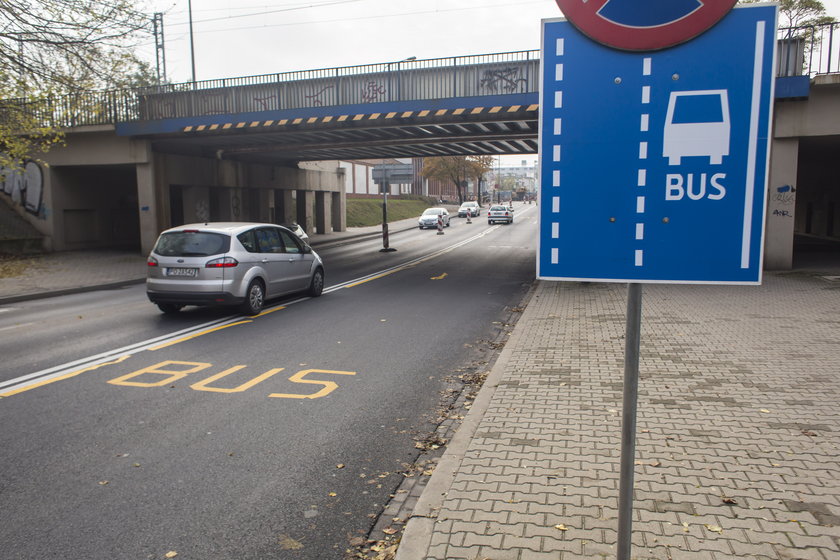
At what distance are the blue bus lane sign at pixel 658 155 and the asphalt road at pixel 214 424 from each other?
2.42 meters

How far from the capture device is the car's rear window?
10945 millimetres

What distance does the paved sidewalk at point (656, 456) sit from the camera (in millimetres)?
3412

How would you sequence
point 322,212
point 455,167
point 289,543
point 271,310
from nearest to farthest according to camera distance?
point 289,543 → point 271,310 → point 322,212 → point 455,167

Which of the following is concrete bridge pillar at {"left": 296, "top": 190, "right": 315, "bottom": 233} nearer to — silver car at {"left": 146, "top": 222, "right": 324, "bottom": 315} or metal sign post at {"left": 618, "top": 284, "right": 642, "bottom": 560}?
silver car at {"left": 146, "top": 222, "right": 324, "bottom": 315}

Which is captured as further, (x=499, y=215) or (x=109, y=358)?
(x=499, y=215)

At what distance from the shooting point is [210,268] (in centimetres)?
1079

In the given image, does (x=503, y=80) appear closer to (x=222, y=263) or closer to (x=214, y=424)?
(x=222, y=263)

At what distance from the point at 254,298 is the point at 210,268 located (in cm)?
104

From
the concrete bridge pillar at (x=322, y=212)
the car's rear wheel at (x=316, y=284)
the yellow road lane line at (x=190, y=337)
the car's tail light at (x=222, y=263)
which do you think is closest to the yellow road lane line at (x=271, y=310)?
the yellow road lane line at (x=190, y=337)

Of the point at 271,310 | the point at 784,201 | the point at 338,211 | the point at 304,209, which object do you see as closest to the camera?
the point at 271,310

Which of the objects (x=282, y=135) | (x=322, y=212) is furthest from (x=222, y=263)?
(x=322, y=212)

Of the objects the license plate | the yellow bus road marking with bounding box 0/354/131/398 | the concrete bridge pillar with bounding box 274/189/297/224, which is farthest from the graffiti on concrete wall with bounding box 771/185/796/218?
the concrete bridge pillar with bounding box 274/189/297/224

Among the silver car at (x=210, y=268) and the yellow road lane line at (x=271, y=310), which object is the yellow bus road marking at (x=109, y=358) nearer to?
the yellow road lane line at (x=271, y=310)

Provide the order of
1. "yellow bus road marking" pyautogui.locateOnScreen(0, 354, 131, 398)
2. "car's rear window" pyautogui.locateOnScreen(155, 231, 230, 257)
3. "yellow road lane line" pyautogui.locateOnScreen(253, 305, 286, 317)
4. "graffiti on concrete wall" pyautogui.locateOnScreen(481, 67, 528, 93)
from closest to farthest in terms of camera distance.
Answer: "yellow bus road marking" pyautogui.locateOnScreen(0, 354, 131, 398)
"car's rear window" pyautogui.locateOnScreen(155, 231, 230, 257)
"yellow road lane line" pyautogui.locateOnScreen(253, 305, 286, 317)
"graffiti on concrete wall" pyautogui.locateOnScreen(481, 67, 528, 93)
